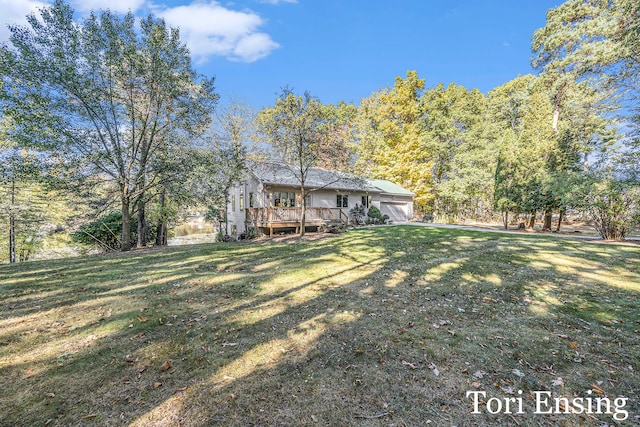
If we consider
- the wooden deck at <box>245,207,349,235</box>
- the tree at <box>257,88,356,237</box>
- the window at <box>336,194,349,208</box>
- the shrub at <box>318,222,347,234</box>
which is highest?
the tree at <box>257,88,356,237</box>

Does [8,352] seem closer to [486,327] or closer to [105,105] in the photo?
[486,327]

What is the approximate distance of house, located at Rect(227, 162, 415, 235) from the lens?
15.5m

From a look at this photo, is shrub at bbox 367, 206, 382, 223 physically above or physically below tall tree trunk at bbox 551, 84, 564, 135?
below

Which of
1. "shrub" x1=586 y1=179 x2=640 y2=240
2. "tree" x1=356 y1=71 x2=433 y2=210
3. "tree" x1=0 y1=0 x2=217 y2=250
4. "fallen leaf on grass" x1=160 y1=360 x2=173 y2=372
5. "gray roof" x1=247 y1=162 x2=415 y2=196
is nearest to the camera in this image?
"fallen leaf on grass" x1=160 y1=360 x2=173 y2=372

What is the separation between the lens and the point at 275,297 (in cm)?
520

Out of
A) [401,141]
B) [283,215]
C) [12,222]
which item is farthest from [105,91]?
[401,141]

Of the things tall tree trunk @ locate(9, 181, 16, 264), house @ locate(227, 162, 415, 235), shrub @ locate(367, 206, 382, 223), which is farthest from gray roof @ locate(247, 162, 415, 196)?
tall tree trunk @ locate(9, 181, 16, 264)

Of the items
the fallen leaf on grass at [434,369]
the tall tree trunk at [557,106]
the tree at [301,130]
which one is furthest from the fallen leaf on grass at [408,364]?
the tall tree trunk at [557,106]

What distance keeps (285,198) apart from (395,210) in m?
12.9

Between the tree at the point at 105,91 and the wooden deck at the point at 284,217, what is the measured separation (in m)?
5.94

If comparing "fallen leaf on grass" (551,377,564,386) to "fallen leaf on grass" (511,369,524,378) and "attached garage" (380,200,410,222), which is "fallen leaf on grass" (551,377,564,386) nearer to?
"fallen leaf on grass" (511,369,524,378)

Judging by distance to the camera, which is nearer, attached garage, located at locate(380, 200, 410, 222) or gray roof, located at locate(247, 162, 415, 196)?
gray roof, located at locate(247, 162, 415, 196)

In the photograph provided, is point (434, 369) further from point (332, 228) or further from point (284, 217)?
point (284, 217)

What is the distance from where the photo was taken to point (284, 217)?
51.4 feet
